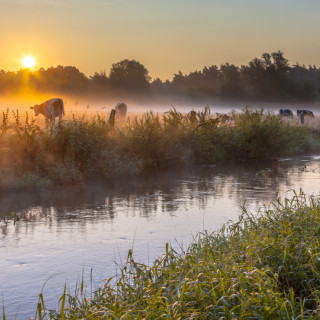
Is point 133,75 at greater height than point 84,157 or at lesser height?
greater

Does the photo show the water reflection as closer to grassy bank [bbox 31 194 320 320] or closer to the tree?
grassy bank [bbox 31 194 320 320]

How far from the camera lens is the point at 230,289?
156 inches

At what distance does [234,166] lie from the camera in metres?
18.0

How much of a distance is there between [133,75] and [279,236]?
5916 centimetres

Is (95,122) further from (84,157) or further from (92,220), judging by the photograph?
(92,220)

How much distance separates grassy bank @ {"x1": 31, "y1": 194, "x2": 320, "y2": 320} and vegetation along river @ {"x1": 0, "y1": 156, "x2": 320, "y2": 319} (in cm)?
101

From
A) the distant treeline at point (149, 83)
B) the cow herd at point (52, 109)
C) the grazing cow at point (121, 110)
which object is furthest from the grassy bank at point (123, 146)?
the distant treeline at point (149, 83)

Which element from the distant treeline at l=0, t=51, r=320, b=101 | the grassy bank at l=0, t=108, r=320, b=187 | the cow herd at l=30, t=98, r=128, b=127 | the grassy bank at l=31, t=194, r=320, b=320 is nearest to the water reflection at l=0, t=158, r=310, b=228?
the grassy bank at l=0, t=108, r=320, b=187

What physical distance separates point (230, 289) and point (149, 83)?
6286 centimetres

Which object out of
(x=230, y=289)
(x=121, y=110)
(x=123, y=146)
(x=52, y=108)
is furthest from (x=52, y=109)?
(x=230, y=289)

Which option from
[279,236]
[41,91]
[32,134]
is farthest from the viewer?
[41,91]

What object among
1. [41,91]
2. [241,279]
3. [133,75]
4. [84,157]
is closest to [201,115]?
[84,157]

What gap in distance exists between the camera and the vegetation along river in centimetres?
601

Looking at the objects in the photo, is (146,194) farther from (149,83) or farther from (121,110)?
(149,83)
